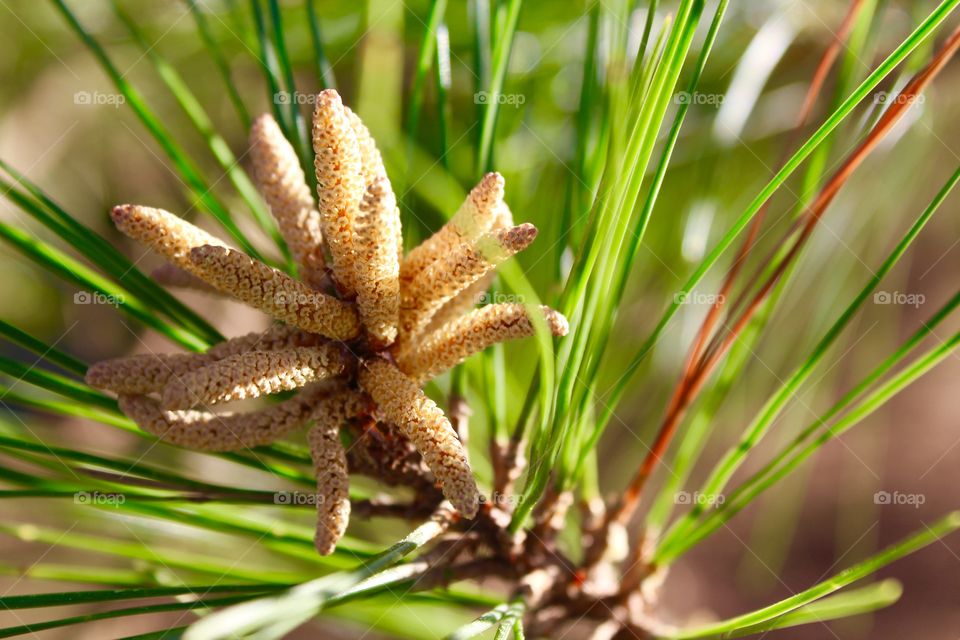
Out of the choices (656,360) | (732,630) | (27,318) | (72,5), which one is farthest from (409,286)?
(27,318)

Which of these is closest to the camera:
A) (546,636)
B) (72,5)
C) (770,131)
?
(546,636)

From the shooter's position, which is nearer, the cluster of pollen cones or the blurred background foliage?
the cluster of pollen cones

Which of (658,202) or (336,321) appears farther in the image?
(658,202)

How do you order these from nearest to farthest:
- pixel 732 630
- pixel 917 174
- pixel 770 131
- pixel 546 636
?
pixel 732 630, pixel 546 636, pixel 917 174, pixel 770 131

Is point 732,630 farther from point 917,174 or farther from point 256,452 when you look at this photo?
point 917,174

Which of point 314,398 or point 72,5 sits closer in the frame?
point 314,398
